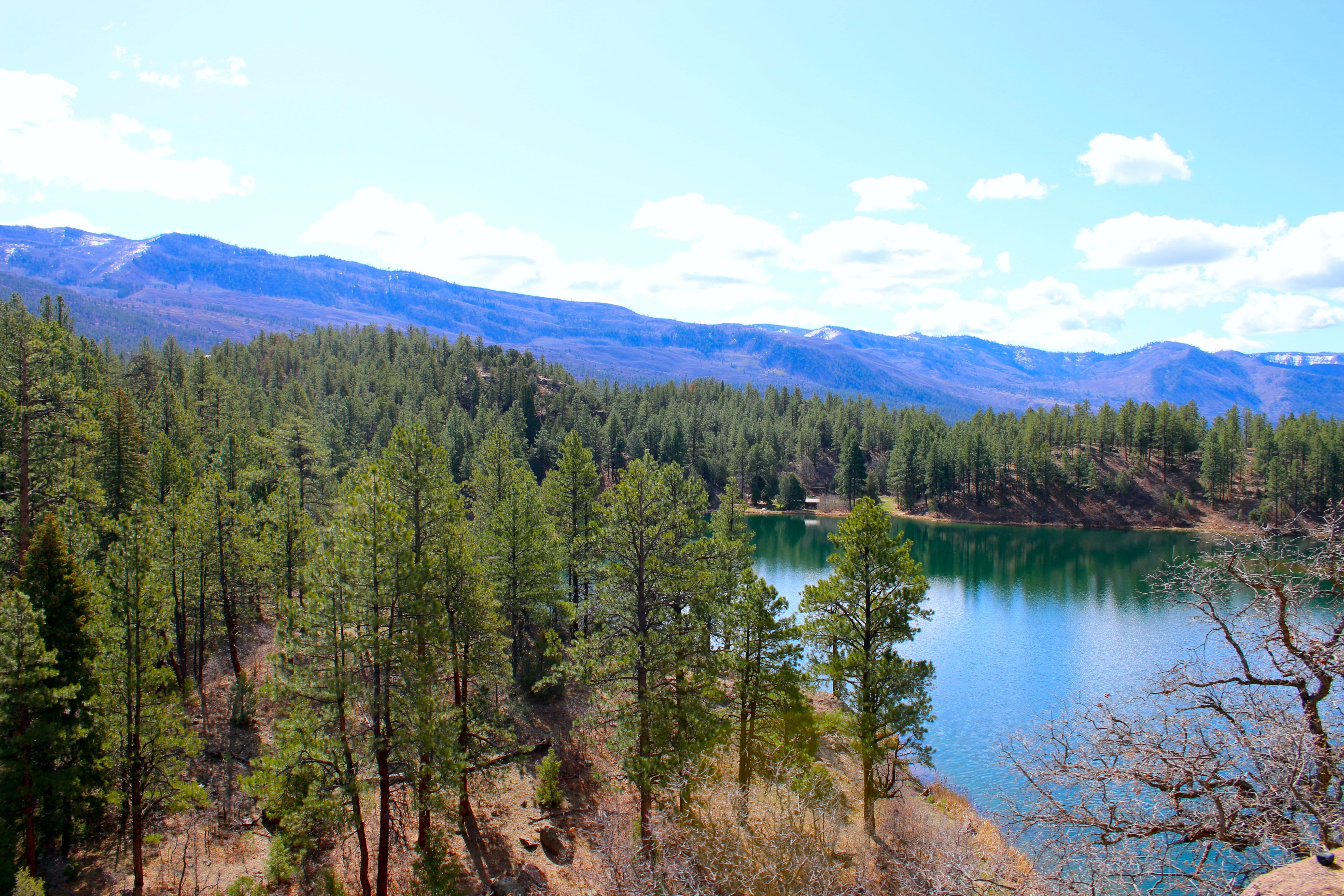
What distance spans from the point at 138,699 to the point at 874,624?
844 inches

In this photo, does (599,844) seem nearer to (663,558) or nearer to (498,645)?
(498,645)

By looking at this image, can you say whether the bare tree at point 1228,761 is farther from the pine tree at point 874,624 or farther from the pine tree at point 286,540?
the pine tree at point 286,540

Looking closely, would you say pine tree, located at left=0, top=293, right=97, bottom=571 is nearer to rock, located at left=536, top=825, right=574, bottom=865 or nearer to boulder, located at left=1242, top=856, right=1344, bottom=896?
rock, located at left=536, top=825, right=574, bottom=865

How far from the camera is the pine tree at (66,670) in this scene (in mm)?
18547

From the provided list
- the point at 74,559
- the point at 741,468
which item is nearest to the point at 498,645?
the point at 74,559

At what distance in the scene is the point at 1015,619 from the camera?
2196 inches

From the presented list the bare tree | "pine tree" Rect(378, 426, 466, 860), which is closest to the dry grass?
the bare tree

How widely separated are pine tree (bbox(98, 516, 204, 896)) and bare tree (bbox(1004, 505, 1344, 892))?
21285mm

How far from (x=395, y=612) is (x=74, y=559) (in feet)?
32.5

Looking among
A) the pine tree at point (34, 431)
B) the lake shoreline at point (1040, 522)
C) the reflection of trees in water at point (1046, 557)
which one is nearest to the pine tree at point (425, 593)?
the pine tree at point (34, 431)

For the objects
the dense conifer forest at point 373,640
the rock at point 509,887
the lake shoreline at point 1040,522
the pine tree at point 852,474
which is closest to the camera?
the dense conifer forest at point 373,640

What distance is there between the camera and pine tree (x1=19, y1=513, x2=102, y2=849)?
1855 cm

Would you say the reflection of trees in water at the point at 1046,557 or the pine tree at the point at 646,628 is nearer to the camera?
the pine tree at the point at 646,628

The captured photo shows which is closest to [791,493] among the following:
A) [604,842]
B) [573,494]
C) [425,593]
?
[573,494]
